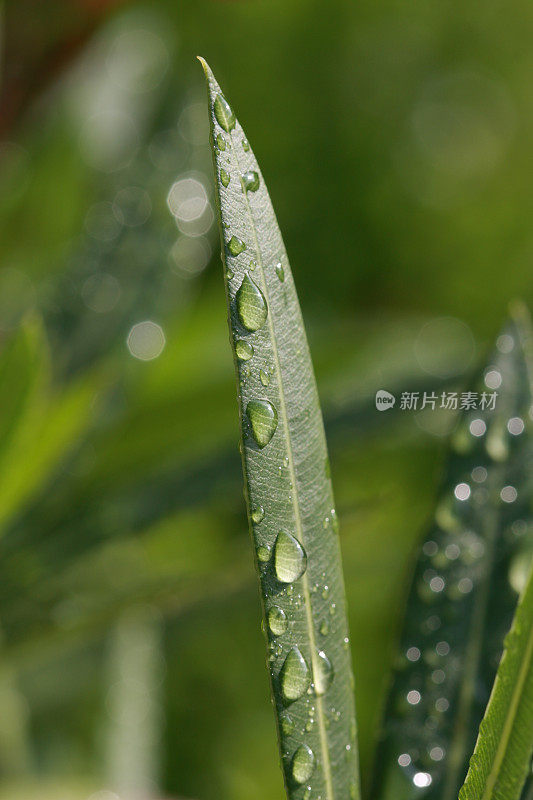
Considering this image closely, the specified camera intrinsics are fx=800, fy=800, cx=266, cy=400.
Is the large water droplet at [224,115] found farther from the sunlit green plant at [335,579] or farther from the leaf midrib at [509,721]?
the leaf midrib at [509,721]

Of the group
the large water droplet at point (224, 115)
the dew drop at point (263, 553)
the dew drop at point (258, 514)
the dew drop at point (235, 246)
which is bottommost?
the dew drop at point (263, 553)

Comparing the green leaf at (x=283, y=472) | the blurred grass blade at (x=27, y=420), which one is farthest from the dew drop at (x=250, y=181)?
the blurred grass blade at (x=27, y=420)

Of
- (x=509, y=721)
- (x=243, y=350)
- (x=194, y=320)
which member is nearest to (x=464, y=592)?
(x=509, y=721)

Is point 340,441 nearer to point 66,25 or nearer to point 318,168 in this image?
point 66,25

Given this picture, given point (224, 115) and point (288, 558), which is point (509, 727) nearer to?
point (288, 558)


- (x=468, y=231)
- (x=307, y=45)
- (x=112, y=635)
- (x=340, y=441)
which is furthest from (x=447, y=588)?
(x=307, y=45)

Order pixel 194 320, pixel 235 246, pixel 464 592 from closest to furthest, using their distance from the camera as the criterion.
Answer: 1. pixel 235 246
2. pixel 464 592
3. pixel 194 320
